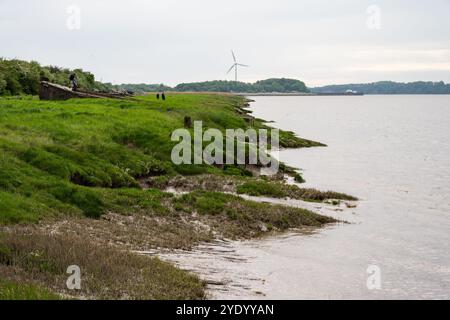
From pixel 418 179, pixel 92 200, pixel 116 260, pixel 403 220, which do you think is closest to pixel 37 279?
pixel 116 260

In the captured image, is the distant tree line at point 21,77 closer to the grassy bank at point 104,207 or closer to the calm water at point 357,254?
the grassy bank at point 104,207

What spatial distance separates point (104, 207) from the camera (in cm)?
2572

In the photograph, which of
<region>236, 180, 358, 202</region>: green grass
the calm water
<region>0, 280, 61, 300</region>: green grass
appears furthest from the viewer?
<region>236, 180, 358, 202</region>: green grass

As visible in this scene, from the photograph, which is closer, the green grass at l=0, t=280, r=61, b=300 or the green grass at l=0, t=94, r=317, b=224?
the green grass at l=0, t=280, r=61, b=300

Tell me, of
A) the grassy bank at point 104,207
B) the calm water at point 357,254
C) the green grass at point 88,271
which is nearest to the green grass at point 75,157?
the grassy bank at point 104,207

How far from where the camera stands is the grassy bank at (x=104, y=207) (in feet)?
53.1

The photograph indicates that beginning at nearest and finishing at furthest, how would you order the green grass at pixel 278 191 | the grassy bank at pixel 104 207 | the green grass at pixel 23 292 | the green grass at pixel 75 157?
the green grass at pixel 23 292
the grassy bank at pixel 104 207
the green grass at pixel 75 157
the green grass at pixel 278 191

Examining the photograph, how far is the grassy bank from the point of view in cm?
1619

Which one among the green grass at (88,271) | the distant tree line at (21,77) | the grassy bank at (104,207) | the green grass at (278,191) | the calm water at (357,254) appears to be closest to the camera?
the green grass at (88,271)

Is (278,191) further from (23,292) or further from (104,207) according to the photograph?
(23,292)

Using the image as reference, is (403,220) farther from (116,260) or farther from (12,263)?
(12,263)

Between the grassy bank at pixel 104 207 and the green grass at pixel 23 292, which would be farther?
the grassy bank at pixel 104 207

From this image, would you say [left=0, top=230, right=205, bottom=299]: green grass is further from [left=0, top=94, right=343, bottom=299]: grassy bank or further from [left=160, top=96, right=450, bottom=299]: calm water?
[left=160, top=96, right=450, bottom=299]: calm water

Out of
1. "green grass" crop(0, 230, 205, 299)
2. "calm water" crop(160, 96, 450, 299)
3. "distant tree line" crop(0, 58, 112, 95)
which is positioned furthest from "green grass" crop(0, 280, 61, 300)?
"distant tree line" crop(0, 58, 112, 95)
